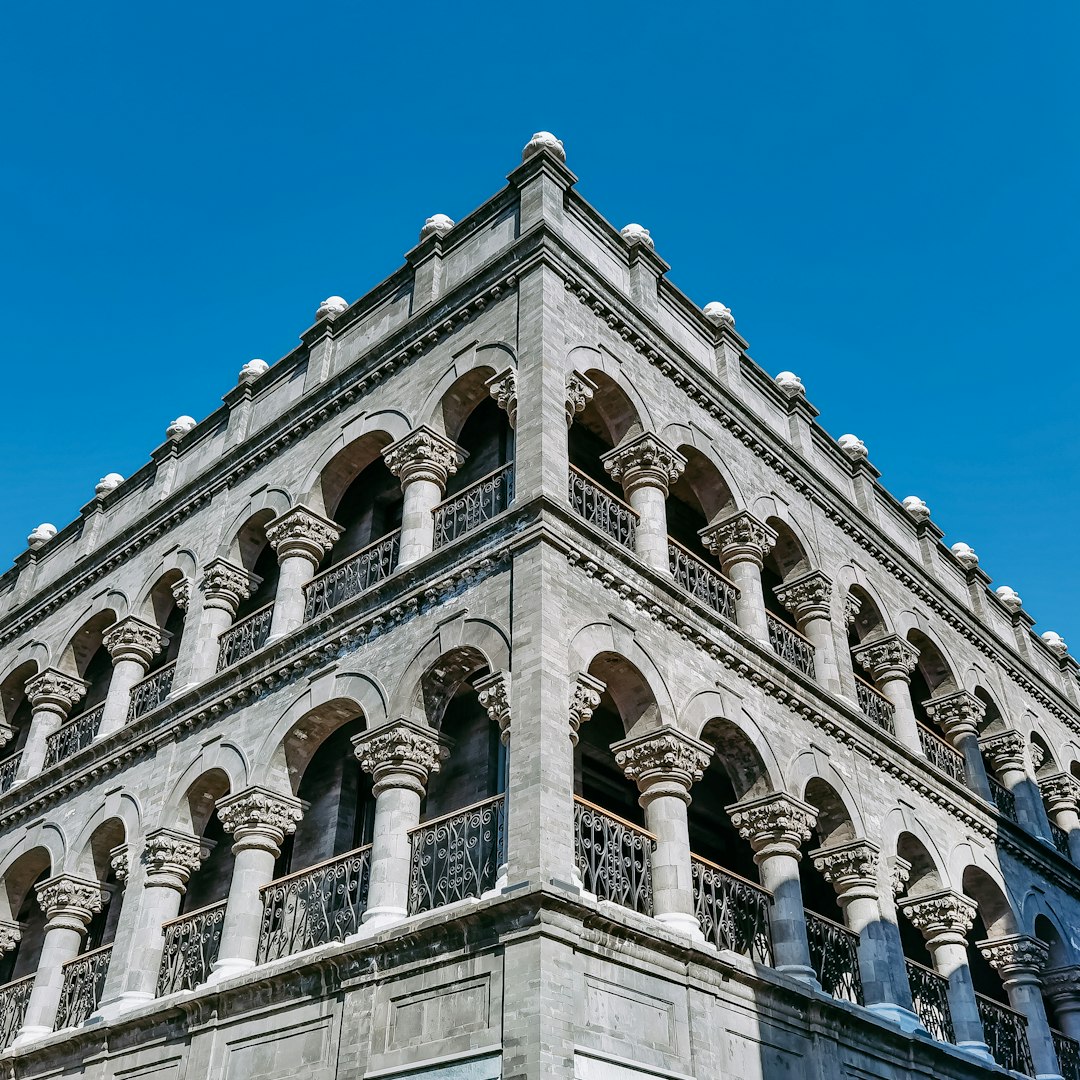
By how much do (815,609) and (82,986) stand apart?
10921mm

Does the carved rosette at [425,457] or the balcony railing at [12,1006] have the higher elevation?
the carved rosette at [425,457]

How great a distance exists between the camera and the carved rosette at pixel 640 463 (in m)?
14.5

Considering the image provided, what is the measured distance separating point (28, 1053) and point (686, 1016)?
850 centimetres

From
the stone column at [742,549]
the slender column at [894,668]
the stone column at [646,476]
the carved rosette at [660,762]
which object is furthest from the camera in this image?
the slender column at [894,668]

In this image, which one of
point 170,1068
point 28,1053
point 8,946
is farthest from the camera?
point 8,946

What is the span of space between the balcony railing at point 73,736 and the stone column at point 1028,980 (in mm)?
13654

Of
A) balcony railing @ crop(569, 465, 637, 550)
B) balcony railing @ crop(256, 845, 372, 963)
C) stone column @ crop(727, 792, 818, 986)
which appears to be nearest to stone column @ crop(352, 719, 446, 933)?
balcony railing @ crop(256, 845, 372, 963)

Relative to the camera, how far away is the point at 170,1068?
40.2 feet

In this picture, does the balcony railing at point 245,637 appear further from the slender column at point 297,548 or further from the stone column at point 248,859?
the stone column at point 248,859

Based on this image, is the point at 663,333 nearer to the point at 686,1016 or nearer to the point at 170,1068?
the point at 686,1016

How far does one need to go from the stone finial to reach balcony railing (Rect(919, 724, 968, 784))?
33.6ft

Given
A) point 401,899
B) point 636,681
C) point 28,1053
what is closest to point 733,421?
point 636,681

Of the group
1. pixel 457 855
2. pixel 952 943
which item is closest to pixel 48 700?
pixel 457 855

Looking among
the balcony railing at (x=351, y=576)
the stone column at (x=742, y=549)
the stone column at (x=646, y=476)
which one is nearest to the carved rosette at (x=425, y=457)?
the balcony railing at (x=351, y=576)
